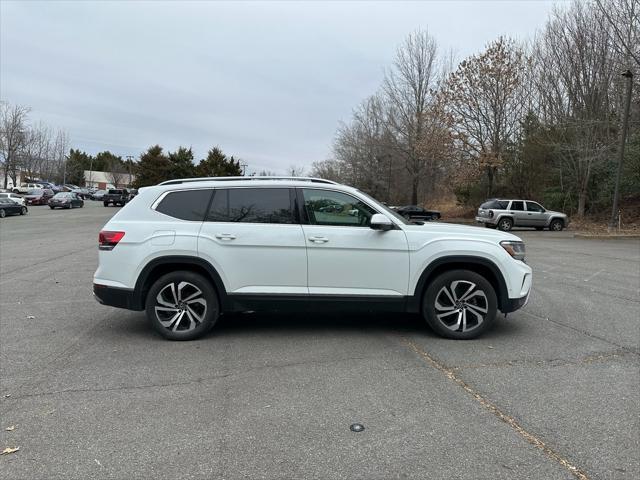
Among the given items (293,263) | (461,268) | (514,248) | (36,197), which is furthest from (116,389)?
(36,197)

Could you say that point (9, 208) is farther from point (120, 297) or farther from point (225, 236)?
point (225, 236)

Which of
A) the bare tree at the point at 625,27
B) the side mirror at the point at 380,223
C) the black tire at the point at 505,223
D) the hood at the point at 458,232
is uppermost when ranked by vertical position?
the bare tree at the point at 625,27

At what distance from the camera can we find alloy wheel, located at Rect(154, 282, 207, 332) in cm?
533

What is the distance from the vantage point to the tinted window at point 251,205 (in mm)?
5422

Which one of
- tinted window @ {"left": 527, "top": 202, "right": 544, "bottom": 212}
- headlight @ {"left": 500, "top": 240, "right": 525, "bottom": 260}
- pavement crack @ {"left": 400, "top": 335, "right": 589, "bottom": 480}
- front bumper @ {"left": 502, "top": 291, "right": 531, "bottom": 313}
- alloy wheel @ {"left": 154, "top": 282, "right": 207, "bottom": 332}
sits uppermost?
tinted window @ {"left": 527, "top": 202, "right": 544, "bottom": 212}

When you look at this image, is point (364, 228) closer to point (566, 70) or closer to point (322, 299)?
point (322, 299)

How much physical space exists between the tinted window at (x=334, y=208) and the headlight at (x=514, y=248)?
1534 mm

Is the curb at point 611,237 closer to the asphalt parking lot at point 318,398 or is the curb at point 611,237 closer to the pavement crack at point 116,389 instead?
the asphalt parking lot at point 318,398

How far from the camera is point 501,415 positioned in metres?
3.59

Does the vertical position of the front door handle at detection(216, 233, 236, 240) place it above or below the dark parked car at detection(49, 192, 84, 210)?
above

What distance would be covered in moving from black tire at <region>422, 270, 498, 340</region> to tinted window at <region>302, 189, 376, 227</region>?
1.07 meters

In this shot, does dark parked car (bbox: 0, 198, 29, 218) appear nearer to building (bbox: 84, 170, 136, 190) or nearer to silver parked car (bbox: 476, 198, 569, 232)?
silver parked car (bbox: 476, 198, 569, 232)

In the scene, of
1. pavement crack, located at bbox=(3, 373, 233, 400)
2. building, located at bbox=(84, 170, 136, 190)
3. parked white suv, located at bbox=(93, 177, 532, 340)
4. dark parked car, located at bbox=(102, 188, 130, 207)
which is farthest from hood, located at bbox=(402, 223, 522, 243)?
building, located at bbox=(84, 170, 136, 190)

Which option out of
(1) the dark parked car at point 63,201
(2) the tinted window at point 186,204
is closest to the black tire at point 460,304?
(2) the tinted window at point 186,204
